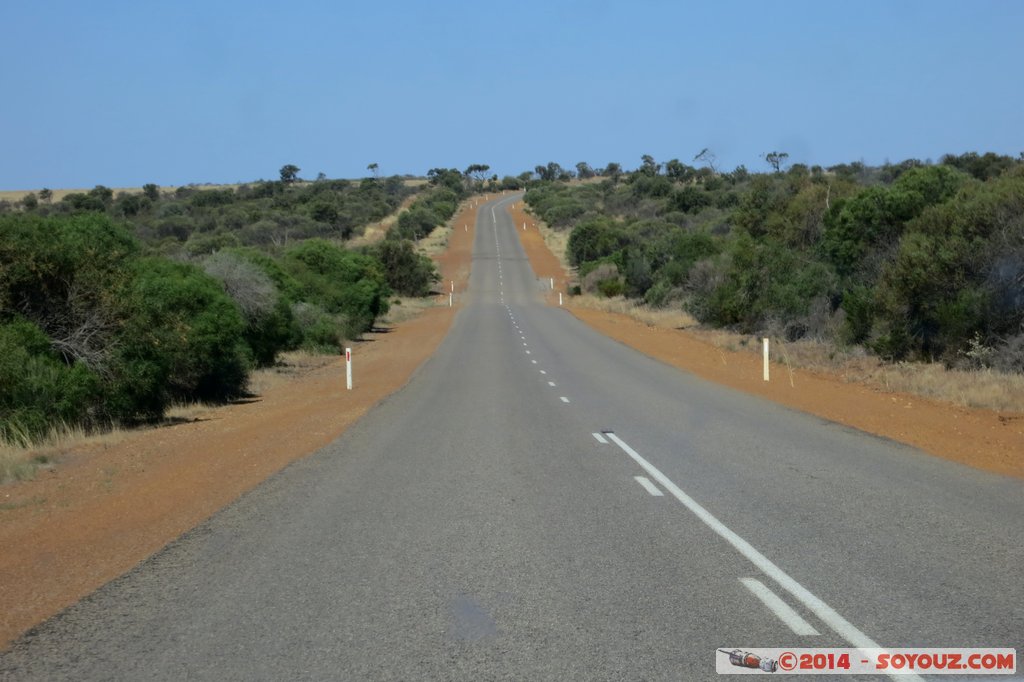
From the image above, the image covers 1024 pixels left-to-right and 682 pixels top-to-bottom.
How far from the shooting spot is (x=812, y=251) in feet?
128

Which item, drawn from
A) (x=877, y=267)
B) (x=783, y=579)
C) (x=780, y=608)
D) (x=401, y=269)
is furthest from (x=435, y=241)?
(x=780, y=608)

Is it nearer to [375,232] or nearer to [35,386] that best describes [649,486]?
[35,386]

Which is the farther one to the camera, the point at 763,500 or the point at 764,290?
the point at 764,290

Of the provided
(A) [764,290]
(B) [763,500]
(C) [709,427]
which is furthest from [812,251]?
(B) [763,500]

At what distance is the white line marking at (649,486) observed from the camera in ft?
34.0

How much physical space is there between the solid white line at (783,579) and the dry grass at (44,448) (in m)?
8.86

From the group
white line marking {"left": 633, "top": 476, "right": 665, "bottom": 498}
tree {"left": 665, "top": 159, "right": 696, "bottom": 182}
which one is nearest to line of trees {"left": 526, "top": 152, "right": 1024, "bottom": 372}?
white line marking {"left": 633, "top": 476, "right": 665, "bottom": 498}

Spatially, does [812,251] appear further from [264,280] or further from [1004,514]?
[1004,514]

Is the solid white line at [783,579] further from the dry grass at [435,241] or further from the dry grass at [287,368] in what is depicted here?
the dry grass at [435,241]

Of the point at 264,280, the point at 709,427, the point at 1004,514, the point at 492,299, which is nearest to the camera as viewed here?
the point at 1004,514

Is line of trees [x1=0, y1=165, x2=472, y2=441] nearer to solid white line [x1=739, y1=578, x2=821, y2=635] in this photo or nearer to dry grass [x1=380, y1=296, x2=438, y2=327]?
solid white line [x1=739, y1=578, x2=821, y2=635]

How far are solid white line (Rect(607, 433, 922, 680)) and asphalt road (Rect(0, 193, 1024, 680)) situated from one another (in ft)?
0.07

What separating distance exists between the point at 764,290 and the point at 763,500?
1108 inches

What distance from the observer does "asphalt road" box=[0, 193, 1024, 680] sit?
5.60 metres
